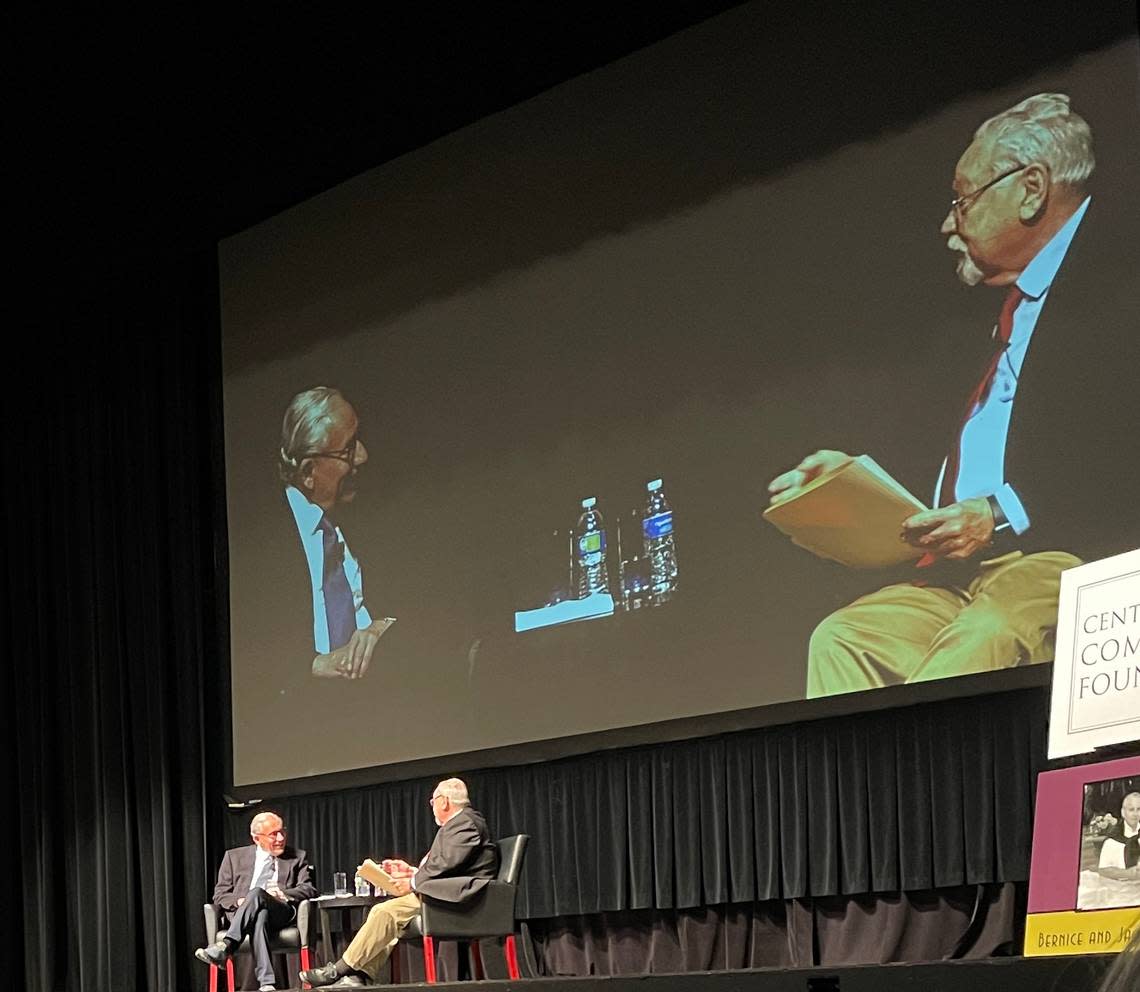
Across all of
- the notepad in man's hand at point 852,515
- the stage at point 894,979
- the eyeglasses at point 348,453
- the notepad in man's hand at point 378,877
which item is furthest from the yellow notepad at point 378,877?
the eyeglasses at point 348,453

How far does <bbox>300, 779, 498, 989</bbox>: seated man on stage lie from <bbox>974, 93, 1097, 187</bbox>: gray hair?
2.83 m

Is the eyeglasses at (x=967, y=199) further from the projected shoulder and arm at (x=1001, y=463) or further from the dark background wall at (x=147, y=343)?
the dark background wall at (x=147, y=343)

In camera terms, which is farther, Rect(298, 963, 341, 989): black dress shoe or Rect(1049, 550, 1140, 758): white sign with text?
Rect(298, 963, 341, 989): black dress shoe

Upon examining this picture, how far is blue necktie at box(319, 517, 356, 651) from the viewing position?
7.01 m

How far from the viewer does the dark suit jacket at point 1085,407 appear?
4.88 m

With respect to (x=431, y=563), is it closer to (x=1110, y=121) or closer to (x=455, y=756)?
(x=455, y=756)

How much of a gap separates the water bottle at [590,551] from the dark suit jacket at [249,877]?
1.50 metres

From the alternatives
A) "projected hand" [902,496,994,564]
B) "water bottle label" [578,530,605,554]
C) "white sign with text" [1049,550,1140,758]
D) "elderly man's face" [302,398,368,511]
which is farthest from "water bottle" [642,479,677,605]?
"white sign with text" [1049,550,1140,758]

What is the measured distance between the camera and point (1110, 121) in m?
4.98

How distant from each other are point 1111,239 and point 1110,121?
0.38 metres

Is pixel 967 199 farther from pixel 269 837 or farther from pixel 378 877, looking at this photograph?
pixel 269 837

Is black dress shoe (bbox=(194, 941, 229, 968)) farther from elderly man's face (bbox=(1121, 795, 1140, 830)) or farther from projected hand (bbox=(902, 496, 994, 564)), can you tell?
elderly man's face (bbox=(1121, 795, 1140, 830))

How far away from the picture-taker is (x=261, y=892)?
19.2 ft

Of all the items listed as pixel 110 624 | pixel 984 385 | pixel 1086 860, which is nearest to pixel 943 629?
pixel 984 385
